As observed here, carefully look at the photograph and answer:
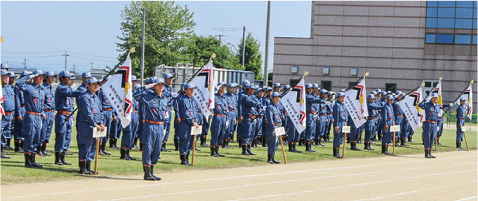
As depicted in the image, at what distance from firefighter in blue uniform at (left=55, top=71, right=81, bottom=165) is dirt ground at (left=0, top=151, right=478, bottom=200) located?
1812 mm

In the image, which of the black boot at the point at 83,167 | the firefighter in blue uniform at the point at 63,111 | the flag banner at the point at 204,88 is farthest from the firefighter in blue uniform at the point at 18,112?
the flag banner at the point at 204,88

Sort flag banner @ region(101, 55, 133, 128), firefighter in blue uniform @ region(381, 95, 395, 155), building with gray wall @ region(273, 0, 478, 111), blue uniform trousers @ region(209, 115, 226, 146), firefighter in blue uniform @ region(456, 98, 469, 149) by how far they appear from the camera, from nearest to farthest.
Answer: flag banner @ region(101, 55, 133, 128) < blue uniform trousers @ region(209, 115, 226, 146) < firefighter in blue uniform @ region(381, 95, 395, 155) < firefighter in blue uniform @ region(456, 98, 469, 149) < building with gray wall @ region(273, 0, 478, 111)

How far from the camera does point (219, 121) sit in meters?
17.4

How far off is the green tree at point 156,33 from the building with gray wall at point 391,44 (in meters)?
13.9

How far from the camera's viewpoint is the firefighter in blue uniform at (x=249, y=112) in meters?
17.4

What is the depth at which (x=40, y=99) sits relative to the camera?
44.1 ft

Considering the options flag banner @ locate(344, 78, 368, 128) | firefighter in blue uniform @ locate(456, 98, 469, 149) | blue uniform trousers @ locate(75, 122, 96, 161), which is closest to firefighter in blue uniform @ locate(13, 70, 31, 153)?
blue uniform trousers @ locate(75, 122, 96, 161)

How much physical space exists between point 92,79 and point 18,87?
2.87m

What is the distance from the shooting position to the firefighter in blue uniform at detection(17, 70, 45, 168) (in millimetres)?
12617

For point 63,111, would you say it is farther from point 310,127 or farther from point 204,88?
point 310,127

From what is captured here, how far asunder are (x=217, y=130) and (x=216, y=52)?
2162 inches

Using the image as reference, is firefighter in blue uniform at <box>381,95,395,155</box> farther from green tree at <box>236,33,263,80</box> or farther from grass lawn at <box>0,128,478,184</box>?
green tree at <box>236,33,263,80</box>

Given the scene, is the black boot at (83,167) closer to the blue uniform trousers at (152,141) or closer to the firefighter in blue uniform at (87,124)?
the firefighter in blue uniform at (87,124)

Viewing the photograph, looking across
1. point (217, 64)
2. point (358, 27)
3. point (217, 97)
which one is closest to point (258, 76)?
point (217, 64)
